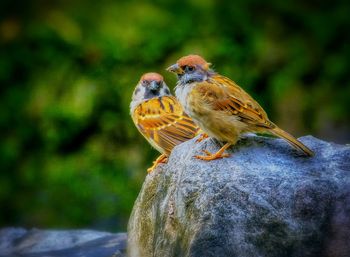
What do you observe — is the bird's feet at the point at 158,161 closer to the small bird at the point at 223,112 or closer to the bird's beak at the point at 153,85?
the small bird at the point at 223,112

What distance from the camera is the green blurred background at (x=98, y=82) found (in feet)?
28.3

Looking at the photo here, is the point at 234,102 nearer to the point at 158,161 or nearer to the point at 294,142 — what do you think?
the point at 294,142

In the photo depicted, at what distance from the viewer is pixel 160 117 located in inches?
244

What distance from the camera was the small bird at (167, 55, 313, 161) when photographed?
467 cm

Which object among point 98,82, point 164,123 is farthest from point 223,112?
point 98,82

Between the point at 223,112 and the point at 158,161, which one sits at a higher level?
the point at 223,112

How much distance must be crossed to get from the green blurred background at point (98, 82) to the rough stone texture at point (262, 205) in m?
3.96

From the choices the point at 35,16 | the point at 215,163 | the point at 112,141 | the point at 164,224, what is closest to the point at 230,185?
the point at 215,163

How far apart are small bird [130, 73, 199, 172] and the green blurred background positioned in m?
2.07

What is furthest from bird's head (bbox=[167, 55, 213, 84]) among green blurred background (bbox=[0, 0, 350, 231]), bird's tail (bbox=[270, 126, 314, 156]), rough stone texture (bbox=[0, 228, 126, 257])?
green blurred background (bbox=[0, 0, 350, 231])

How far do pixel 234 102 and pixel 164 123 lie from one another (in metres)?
1.46

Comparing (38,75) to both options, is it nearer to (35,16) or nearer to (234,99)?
(35,16)

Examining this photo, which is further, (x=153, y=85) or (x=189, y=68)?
(x=153, y=85)

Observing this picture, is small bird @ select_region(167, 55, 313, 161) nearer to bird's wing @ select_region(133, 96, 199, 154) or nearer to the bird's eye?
the bird's eye
